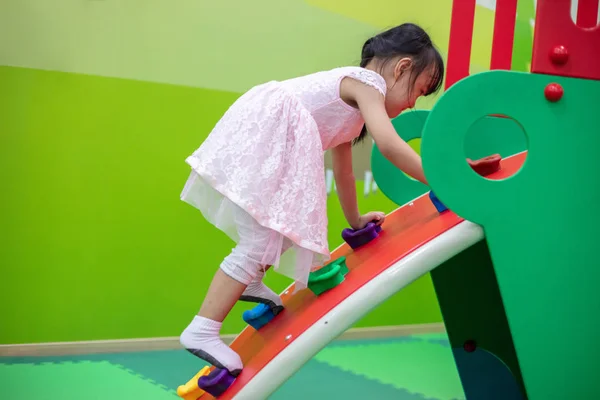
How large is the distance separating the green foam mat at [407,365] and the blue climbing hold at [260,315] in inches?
22.8

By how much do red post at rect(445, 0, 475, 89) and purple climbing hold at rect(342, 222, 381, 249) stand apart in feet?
1.26

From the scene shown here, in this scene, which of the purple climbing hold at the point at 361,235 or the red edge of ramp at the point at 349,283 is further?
the purple climbing hold at the point at 361,235

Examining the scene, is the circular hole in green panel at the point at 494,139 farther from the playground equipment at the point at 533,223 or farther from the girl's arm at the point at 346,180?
the playground equipment at the point at 533,223

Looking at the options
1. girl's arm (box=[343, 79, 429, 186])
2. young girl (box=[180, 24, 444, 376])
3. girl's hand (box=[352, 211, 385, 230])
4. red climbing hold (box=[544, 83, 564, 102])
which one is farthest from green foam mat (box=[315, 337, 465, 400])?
red climbing hold (box=[544, 83, 564, 102])

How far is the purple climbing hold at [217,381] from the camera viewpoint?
3.35 feet

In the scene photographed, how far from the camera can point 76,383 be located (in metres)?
1.57

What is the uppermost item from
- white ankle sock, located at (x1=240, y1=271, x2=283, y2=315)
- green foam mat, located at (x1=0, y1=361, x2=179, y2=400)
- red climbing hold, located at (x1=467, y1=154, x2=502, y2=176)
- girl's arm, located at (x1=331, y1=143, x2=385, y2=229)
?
red climbing hold, located at (x1=467, y1=154, x2=502, y2=176)

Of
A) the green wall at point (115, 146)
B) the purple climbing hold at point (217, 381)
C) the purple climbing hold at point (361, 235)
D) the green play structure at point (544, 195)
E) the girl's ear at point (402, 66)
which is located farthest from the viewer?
the green wall at point (115, 146)

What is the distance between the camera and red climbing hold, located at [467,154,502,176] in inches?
42.3

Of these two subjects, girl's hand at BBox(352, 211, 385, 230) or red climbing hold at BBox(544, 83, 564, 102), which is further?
girl's hand at BBox(352, 211, 385, 230)

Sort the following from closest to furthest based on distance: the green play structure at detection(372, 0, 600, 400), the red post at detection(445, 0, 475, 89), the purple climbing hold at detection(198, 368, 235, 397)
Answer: the green play structure at detection(372, 0, 600, 400) < the purple climbing hold at detection(198, 368, 235, 397) < the red post at detection(445, 0, 475, 89)

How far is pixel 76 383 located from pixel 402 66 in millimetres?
1079

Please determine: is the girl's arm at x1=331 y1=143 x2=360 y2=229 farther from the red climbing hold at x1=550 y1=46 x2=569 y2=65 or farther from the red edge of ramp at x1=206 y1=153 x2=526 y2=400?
the red climbing hold at x1=550 y1=46 x2=569 y2=65

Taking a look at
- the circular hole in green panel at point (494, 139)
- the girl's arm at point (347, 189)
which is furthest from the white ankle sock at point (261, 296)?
the circular hole in green panel at point (494, 139)
